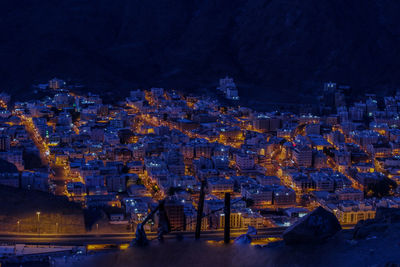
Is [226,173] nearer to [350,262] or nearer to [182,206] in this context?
[182,206]

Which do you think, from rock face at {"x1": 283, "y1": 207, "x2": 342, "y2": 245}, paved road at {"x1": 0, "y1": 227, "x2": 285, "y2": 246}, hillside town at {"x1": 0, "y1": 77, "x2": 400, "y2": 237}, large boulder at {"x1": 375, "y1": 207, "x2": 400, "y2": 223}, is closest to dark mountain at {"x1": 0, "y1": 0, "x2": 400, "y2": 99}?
hillside town at {"x1": 0, "y1": 77, "x2": 400, "y2": 237}

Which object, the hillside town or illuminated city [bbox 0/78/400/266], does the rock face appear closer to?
illuminated city [bbox 0/78/400/266]

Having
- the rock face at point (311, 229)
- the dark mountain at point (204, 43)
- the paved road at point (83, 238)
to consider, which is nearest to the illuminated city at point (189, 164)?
the paved road at point (83, 238)

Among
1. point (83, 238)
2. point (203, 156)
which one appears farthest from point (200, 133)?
point (83, 238)

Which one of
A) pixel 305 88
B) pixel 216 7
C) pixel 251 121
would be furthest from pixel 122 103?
pixel 216 7

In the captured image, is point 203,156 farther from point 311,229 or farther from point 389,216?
point 311,229
